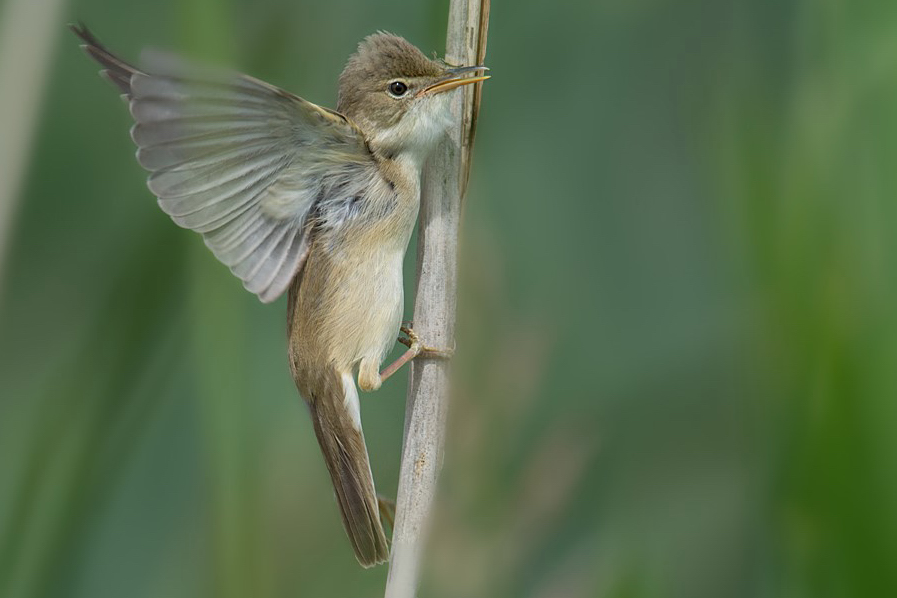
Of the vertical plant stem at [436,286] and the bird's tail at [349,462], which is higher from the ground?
the vertical plant stem at [436,286]

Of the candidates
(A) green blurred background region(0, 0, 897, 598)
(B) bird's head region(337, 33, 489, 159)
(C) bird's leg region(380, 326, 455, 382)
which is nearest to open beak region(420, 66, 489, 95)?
(B) bird's head region(337, 33, 489, 159)

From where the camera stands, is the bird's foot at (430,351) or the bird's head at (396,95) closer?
the bird's foot at (430,351)

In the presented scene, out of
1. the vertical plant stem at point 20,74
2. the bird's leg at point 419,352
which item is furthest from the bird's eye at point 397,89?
the vertical plant stem at point 20,74

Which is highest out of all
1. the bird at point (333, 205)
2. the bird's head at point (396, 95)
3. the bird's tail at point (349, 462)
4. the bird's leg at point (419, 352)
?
the bird's head at point (396, 95)

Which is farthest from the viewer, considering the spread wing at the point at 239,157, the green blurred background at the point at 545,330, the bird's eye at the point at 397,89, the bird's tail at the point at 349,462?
the bird's eye at the point at 397,89

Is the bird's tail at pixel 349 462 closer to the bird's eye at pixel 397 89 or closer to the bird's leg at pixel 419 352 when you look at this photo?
the bird's leg at pixel 419 352

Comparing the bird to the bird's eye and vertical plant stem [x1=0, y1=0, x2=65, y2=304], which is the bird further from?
vertical plant stem [x1=0, y1=0, x2=65, y2=304]

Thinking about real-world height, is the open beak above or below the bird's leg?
above

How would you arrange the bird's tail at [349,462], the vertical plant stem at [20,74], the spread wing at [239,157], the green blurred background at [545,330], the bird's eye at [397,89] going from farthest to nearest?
1. the bird's eye at [397,89]
2. the bird's tail at [349,462]
3. the vertical plant stem at [20,74]
4. the spread wing at [239,157]
5. the green blurred background at [545,330]

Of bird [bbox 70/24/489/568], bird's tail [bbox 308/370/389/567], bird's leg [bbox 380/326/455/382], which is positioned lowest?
bird's tail [bbox 308/370/389/567]

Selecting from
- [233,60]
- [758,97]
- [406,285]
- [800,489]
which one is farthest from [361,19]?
[800,489]
